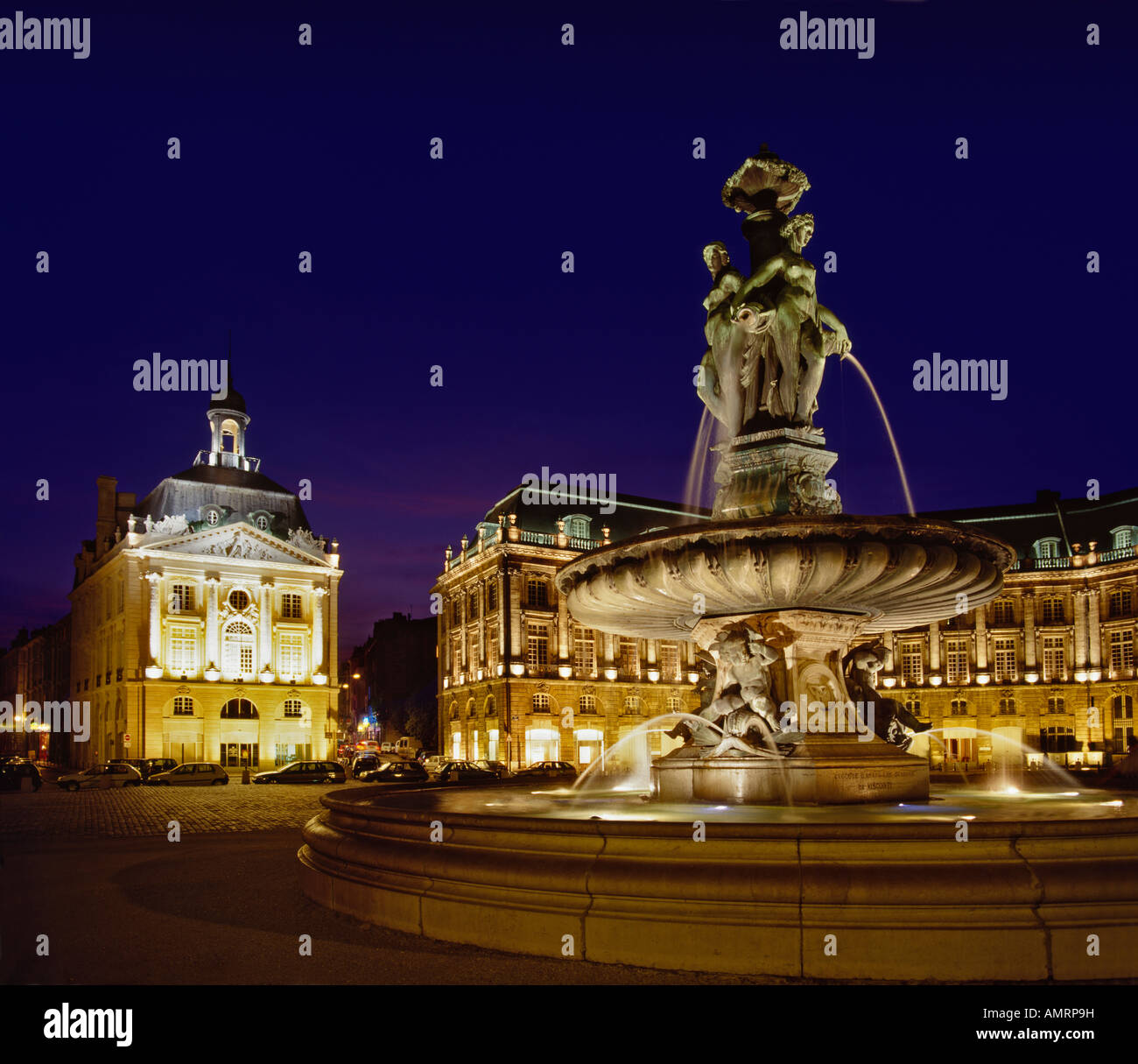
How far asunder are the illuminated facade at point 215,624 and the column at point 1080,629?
151 ft

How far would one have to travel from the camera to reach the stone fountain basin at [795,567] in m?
9.30

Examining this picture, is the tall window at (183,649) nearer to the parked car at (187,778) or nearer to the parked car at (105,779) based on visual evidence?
the parked car at (105,779)

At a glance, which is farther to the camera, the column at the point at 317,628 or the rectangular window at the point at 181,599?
the column at the point at 317,628

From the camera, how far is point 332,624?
68062 millimetres

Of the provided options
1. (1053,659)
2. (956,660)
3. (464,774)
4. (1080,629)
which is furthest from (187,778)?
(1080,629)

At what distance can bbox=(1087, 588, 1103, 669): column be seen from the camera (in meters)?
65.3

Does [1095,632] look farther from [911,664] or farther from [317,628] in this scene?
[317,628]

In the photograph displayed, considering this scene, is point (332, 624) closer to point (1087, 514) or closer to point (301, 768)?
point (301, 768)

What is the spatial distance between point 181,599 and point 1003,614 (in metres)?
50.5

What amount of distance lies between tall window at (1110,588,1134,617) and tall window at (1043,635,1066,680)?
365cm

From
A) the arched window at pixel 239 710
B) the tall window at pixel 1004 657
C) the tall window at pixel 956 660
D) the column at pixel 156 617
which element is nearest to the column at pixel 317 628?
the arched window at pixel 239 710
